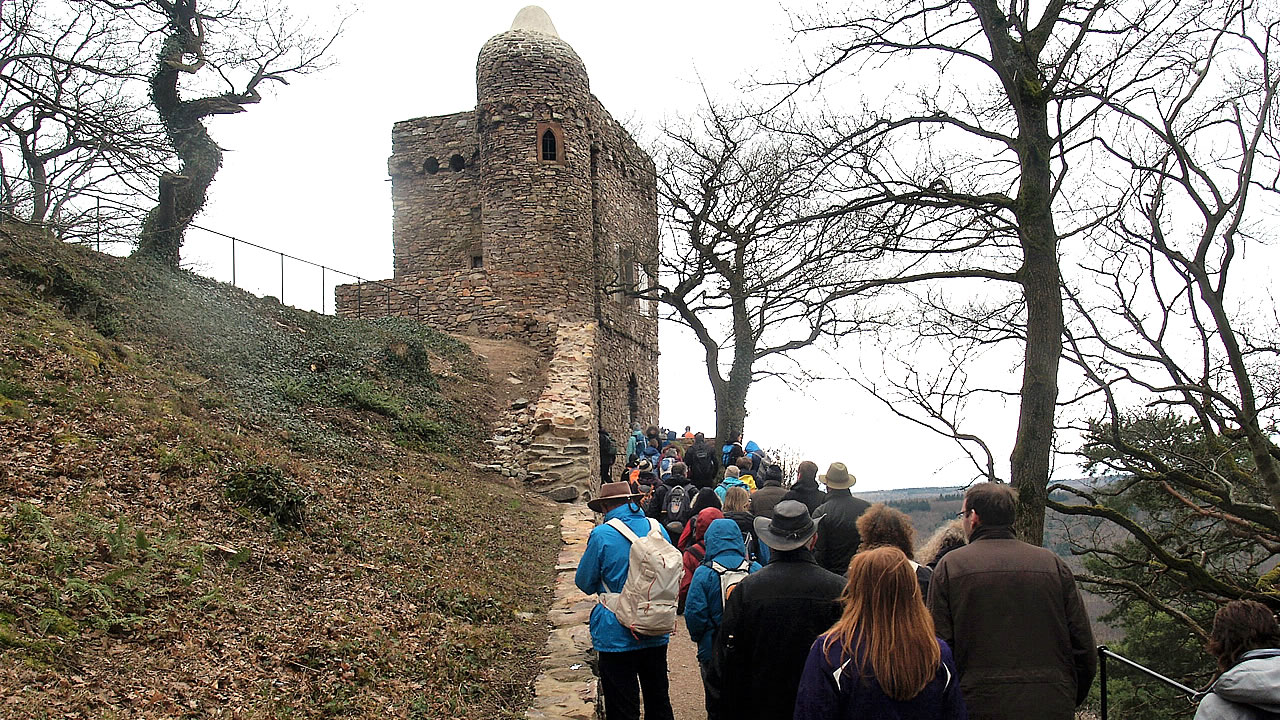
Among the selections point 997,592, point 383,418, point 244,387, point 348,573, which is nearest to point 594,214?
point 383,418

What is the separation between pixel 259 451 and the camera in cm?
882

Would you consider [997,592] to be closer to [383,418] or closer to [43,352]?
[43,352]

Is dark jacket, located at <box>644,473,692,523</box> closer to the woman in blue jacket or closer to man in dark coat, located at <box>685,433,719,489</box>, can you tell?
man in dark coat, located at <box>685,433,719,489</box>

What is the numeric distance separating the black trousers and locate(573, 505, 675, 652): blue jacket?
0.08 meters

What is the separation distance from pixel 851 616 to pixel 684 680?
4.97 m

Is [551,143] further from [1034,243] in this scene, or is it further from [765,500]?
[765,500]

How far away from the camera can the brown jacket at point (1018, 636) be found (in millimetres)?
3848

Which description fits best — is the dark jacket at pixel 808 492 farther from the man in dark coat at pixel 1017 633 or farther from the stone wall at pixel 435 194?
the stone wall at pixel 435 194

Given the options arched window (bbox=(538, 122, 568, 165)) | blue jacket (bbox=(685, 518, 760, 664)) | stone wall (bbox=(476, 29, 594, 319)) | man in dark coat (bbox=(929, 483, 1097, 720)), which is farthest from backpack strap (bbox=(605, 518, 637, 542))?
arched window (bbox=(538, 122, 568, 165))

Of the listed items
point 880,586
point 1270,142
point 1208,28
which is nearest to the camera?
point 880,586

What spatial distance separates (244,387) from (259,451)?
2608 millimetres

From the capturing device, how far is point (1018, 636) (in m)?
3.88

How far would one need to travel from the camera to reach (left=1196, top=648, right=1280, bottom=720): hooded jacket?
2980 millimetres

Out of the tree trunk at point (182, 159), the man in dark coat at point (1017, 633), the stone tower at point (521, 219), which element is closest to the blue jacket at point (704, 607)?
the man in dark coat at point (1017, 633)
